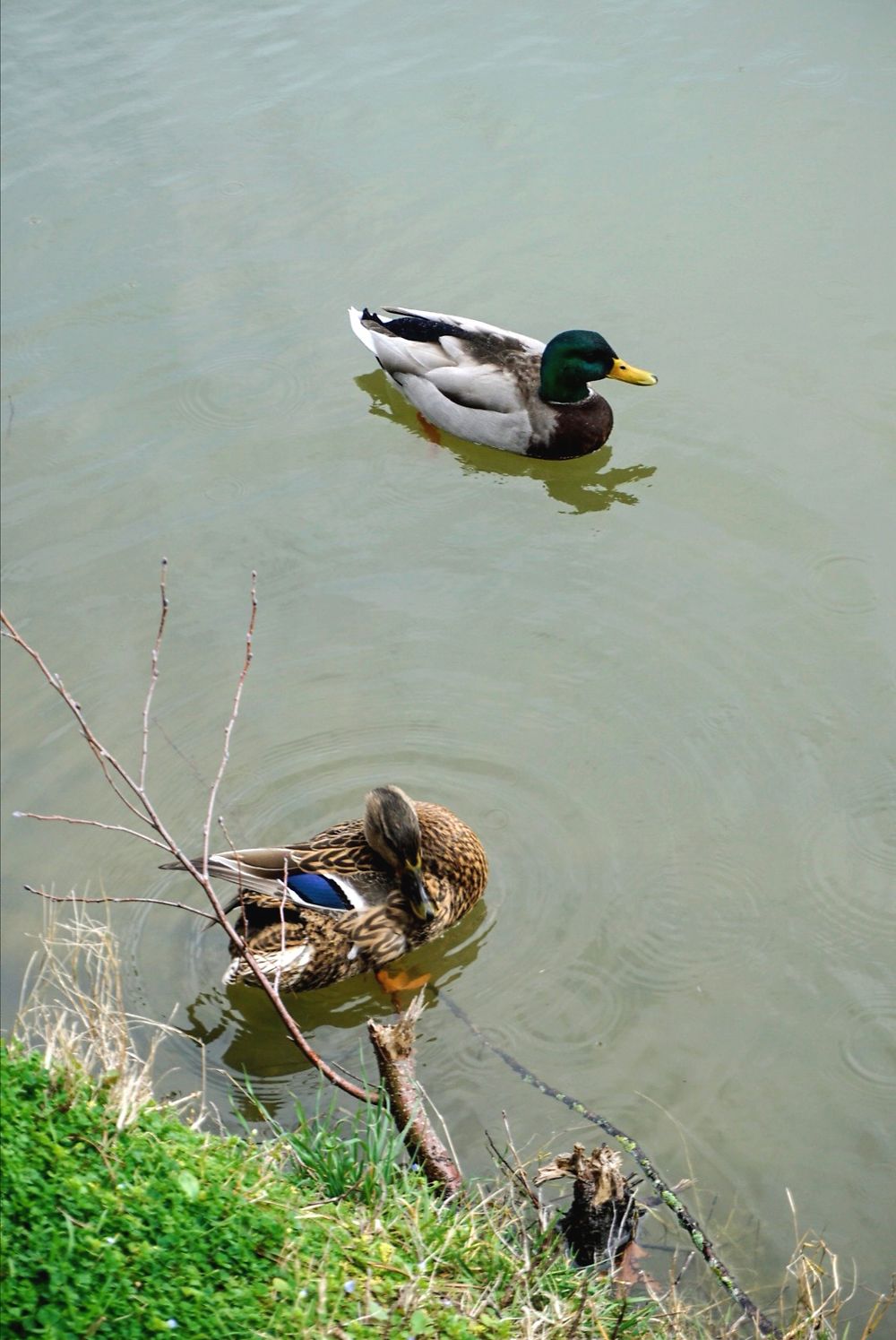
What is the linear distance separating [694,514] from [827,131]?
134 inches

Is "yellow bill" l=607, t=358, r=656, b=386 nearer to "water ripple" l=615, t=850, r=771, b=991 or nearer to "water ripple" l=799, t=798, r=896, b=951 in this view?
"water ripple" l=799, t=798, r=896, b=951

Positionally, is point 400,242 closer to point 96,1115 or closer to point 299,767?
point 299,767

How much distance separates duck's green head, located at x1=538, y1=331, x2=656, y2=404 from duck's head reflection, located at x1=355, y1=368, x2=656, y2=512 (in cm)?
34

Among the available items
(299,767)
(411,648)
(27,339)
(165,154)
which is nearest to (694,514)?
(411,648)

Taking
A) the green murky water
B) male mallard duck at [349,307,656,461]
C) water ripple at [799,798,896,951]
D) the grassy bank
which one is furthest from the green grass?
male mallard duck at [349,307,656,461]

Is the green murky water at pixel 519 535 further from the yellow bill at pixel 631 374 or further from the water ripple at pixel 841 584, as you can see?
the yellow bill at pixel 631 374

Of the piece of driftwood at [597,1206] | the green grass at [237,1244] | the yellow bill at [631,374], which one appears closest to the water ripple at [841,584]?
the yellow bill at [631,374]

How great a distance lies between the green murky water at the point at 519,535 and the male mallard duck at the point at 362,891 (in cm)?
17

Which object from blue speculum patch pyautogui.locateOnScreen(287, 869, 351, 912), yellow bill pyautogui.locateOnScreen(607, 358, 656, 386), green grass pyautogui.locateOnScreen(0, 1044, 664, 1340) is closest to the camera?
green grass pyautogui.locateOnScreen(0, 1044, 664, 1340)

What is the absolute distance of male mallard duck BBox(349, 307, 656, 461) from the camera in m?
6.96

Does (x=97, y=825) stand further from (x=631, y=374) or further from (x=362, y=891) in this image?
(x=631, y=374)

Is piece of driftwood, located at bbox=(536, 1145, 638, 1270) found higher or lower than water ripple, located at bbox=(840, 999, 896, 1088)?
higher

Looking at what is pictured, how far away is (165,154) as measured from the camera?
9.27m

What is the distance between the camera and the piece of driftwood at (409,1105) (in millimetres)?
3645
